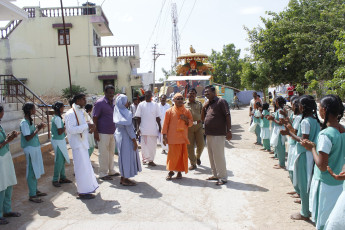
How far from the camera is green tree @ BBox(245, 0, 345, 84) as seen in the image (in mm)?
12438

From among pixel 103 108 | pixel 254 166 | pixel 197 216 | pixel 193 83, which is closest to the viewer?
pixel 197 216

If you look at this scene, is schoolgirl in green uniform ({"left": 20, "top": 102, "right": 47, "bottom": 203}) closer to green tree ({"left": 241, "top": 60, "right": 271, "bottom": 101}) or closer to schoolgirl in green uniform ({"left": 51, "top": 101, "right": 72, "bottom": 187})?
schoolgirl in green uniform ({"left": 51, "top": 101, "right": 72, "bottom": 187})

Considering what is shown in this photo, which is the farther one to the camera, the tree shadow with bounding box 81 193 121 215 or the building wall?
the building wall

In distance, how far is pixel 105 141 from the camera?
6.82m

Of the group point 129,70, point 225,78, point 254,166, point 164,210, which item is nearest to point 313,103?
point 164,210

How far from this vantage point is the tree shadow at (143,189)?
5.65 metres

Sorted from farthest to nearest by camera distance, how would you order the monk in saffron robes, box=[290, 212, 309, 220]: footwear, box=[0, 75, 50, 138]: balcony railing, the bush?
the bush, box=[0, 75, 50, 138]: balcony railing, the monk in saffron robes, box=[290, 212, 309, 220]: footwear

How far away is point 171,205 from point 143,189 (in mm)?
1074

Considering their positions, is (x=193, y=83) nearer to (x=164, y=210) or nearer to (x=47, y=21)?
(x=164, y=210)

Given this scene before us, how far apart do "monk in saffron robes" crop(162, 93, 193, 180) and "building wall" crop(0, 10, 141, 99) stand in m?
14.5

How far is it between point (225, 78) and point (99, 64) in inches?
1066

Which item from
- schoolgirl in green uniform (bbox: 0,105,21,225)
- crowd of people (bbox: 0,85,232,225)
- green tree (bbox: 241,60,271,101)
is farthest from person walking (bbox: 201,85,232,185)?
green tree (bbox: 241,60,271,101)

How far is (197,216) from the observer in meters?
4.62

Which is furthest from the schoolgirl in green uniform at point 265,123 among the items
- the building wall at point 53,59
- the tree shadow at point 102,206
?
the building wall at point 53,59
